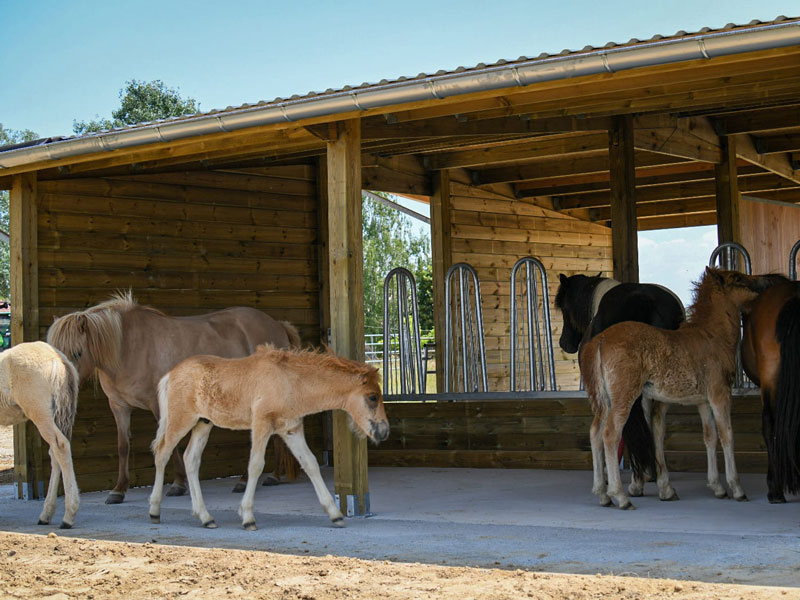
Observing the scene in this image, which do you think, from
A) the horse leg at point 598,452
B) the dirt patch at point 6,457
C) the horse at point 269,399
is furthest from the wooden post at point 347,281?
the dirt patch at point 6,457

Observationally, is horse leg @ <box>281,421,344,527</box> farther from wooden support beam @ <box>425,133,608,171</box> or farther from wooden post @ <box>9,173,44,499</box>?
wooden support beam @ <box>425,133,608,171</box>

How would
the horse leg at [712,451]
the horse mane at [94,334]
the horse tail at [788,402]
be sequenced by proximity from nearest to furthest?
the horse tail at [788,402], the horse leg at [712,451], the horse mane at [94,334]

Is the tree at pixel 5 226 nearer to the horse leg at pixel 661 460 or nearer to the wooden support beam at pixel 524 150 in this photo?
the wooden support beam at pixel 524 150

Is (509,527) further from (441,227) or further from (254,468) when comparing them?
(441,227)

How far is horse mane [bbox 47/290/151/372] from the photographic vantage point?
24.7 feet

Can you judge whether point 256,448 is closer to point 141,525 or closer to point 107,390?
point 141,525

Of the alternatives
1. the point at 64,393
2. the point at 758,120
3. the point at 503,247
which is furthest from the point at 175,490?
the point at 758,120

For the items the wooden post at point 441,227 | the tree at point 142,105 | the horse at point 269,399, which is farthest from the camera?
the tree at point 142,105

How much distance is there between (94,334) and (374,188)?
158 inches

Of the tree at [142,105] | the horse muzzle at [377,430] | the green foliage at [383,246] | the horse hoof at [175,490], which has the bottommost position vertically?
the horse hoof at [175,490]

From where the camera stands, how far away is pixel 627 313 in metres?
7.63

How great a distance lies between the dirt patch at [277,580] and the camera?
4.08 meters

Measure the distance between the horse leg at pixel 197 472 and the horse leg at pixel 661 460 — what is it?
310 cm

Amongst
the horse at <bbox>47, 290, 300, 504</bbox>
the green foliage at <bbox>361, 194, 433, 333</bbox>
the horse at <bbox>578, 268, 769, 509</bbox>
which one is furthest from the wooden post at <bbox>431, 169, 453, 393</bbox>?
the green foliage at <bbox>361, 194, 433, 333</bbox>
